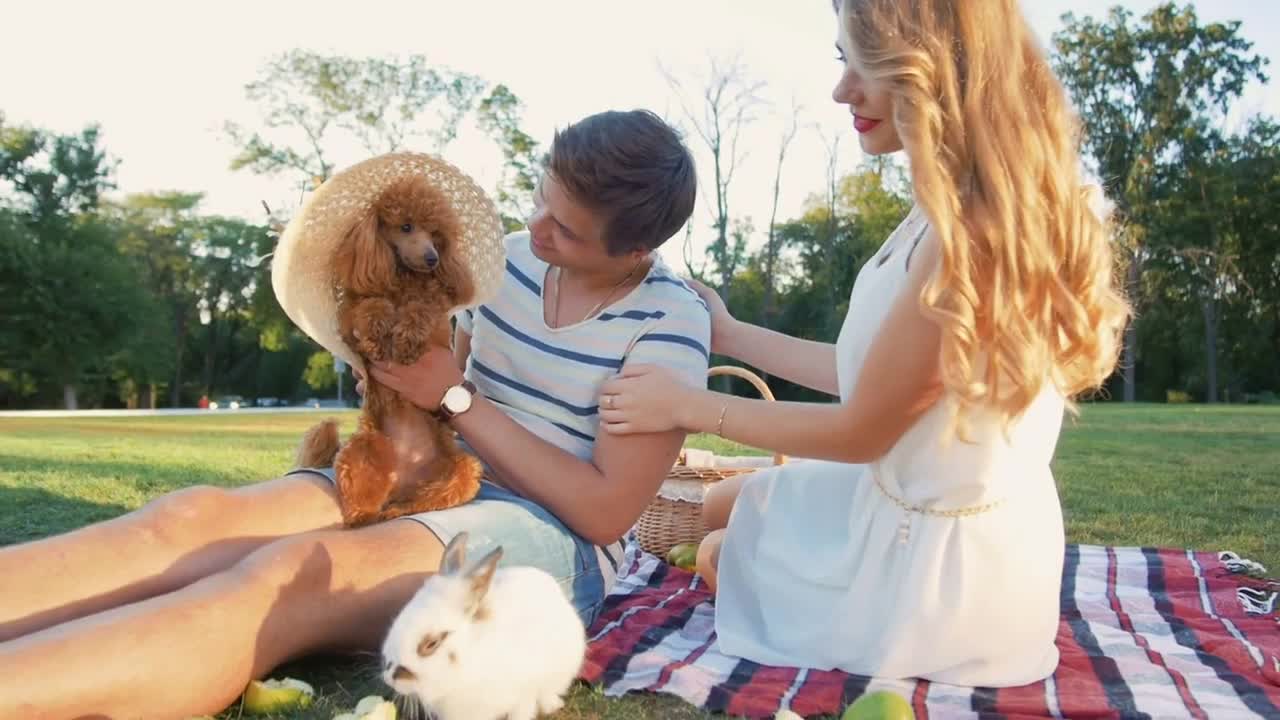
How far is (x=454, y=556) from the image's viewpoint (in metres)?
2.43

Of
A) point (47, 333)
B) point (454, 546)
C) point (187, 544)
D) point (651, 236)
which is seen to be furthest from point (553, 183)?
point (47, 333)

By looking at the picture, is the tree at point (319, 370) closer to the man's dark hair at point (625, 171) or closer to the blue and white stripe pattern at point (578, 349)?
the blue and white stripe pattern at point (578, 349)

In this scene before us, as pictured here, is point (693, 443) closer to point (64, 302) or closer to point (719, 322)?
point (719, 322)

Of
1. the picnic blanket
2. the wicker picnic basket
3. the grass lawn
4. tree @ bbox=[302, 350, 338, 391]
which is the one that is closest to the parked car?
tree @ bbox=[302, 350, 338, 391]

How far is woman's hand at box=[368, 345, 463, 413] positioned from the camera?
3.08 metres

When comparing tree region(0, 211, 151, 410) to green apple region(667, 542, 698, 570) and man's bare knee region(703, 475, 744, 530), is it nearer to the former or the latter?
green apple region(667, 542, 698, 570)

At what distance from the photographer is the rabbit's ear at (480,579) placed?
2271 mm

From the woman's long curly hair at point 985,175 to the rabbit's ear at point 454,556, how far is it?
1256 millimetres

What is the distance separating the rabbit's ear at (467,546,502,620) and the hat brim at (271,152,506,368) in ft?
3.49

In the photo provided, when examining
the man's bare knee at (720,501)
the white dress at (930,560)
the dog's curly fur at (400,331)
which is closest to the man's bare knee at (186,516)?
the dog's curly fur at (400,331)

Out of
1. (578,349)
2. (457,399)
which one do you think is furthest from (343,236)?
(578,349)

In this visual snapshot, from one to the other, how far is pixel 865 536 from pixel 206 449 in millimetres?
9992

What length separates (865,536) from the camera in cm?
295

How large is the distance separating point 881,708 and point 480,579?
96 cm
